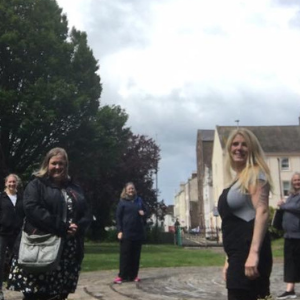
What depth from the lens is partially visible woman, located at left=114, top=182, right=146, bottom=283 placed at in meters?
10.6

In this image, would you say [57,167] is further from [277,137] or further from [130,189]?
[277,137]

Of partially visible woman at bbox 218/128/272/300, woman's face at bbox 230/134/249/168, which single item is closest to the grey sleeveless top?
partially visible woman at bbox 218/128/272/300

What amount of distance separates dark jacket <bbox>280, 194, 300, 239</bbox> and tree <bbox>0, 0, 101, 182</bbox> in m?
→ 17.9

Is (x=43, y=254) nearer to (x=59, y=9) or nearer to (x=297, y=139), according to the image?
(x=59, y=9)

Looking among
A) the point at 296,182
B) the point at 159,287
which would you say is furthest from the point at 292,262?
the point at 159,287

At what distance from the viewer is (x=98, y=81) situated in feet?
92.3

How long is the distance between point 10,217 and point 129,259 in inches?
121

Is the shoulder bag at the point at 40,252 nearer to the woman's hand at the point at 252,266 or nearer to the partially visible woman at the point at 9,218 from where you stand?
the woman's hand at the point at 252,266

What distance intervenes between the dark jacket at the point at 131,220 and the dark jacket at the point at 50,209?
5376mm

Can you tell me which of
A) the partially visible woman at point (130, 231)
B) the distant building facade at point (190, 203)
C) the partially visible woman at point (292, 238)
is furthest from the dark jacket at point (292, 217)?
the distant building facade at point (190, 203)

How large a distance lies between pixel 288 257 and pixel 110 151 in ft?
66.4

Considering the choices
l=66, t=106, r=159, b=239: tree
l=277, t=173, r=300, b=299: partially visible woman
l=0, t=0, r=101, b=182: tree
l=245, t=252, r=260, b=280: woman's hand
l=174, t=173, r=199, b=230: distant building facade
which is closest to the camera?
l=245, t=252, r=260, b=280: woman's hand

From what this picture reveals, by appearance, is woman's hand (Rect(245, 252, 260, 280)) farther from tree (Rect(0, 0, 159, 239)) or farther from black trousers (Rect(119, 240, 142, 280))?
tree (Rect(0, 0, 159, 239))

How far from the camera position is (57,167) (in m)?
5.18
